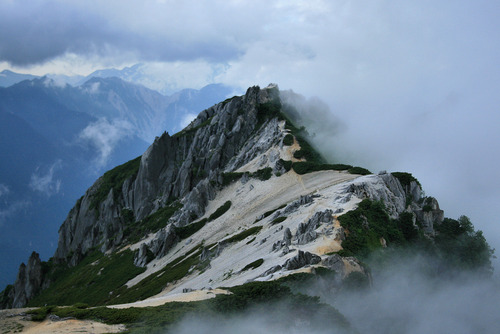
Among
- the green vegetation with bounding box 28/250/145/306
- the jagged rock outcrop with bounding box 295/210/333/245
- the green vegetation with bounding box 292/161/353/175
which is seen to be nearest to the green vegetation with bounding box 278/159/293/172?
the green vegetation with bounding box 292/161/353/175

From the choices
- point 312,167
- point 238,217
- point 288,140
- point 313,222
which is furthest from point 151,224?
point 313,222

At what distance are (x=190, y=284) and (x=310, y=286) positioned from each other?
28.9 m

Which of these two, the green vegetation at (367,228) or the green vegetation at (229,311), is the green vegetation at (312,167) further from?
the green vegetation at (229,311)

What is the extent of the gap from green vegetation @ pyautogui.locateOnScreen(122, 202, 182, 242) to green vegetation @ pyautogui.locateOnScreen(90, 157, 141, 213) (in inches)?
1264

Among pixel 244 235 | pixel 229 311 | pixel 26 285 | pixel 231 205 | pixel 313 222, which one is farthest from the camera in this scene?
pixel 26 285

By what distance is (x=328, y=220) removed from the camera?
5478cm

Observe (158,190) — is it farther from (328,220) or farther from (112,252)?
(328,220)

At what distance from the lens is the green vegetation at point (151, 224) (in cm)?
11276

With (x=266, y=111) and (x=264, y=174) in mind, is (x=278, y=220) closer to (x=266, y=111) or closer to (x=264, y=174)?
(x=264, y=174)

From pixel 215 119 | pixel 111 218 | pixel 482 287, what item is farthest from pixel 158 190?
pixel 482 287

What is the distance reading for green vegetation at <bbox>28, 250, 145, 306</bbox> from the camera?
90.4 meters

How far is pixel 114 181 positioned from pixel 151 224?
57043 mm

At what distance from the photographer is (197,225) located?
95250 millimetres

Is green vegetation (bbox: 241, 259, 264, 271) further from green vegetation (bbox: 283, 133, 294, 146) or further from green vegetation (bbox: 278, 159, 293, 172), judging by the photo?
green vegetation (bbox: 283, 133, 294, 146)
